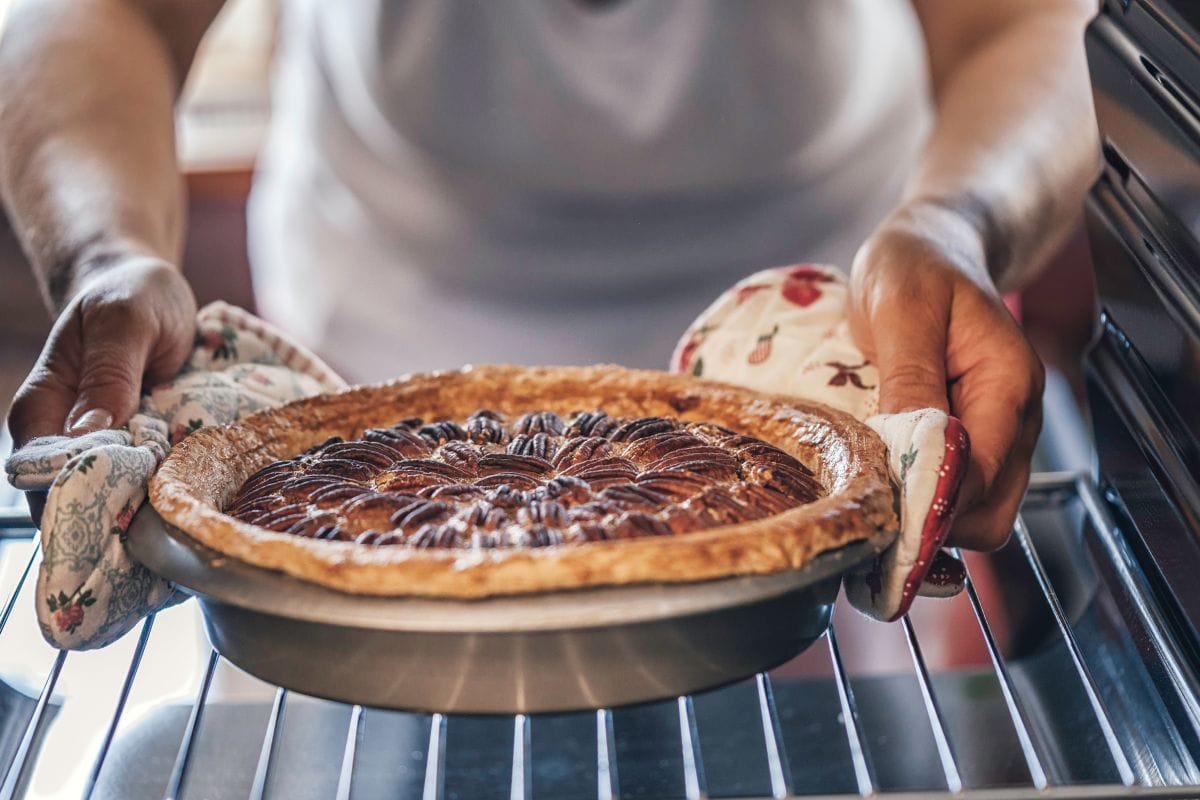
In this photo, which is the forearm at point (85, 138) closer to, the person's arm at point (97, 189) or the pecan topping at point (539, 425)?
the person's arm at point (97, 189)

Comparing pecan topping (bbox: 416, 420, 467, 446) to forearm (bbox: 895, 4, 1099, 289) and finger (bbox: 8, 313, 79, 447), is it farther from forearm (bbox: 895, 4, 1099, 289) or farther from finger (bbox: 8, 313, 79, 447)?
forearm (bbox: 895, 4, 1099, 289)

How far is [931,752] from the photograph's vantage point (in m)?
1.25

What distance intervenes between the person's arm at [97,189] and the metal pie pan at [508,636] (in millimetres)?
347

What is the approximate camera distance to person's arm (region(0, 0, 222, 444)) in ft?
3.84

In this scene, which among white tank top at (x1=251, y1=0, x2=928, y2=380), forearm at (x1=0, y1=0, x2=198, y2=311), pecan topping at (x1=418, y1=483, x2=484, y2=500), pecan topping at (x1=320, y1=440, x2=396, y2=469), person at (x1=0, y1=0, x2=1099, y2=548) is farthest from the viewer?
white tank top at (x1=251, y1=0, x2=928, y2=380)

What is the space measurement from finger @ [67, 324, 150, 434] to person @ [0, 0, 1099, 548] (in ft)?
0.87

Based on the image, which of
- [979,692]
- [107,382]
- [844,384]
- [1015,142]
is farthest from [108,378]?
[1015,142]

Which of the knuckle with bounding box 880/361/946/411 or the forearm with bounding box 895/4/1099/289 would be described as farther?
the forearm with bounding box 895/4/1099/289

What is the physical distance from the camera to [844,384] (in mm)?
1273

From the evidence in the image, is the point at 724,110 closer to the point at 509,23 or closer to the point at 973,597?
the point at 509,23

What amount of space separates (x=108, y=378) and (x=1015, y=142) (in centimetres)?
115

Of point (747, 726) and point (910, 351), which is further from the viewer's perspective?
point (747, 726)

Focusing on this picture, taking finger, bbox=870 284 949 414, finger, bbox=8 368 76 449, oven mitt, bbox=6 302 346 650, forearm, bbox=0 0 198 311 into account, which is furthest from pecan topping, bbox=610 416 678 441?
forearm, bbox=0 0 198 311

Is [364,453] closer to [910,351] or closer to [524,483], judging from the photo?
[524,483]
